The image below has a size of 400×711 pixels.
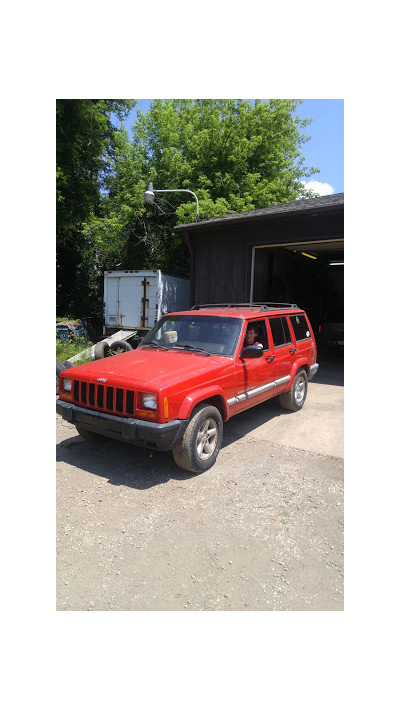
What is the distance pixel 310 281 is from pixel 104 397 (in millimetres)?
13091

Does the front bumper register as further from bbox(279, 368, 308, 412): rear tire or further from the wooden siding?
the wooden siding

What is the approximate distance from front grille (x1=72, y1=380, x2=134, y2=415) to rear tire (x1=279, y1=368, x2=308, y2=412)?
334 centimetres

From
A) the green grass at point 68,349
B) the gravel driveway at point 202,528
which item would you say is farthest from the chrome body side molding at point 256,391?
the green grass at point 68,349

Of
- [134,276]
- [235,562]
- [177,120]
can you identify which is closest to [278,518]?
[235,562]

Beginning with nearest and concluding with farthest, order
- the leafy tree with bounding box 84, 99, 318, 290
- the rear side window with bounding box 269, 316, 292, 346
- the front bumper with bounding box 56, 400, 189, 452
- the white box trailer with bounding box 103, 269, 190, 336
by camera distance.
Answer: the front bumper with bounding box 56, 400, 189, 452 < the rear side window with bounding box 269, 316, 292, 346 < the white box trailer with bounding box 103, 269, 190, 336 < the leafy tree with bounding box 84, 99, 318, 290

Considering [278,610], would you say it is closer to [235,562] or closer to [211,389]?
[235,562]

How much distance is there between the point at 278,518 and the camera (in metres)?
3.33

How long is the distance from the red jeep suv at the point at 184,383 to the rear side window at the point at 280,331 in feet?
0.06

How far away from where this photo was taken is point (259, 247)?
1054 centimetres

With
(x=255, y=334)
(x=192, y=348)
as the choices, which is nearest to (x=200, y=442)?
(x=192, y=348)

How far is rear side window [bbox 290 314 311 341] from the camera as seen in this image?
647cm

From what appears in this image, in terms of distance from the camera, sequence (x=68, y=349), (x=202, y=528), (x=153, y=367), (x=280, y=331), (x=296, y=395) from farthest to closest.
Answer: (x=68, y=349) → (x=296, y=395) → (x=280, y=331) → (x=153, y=367) → (x=202, y=528)

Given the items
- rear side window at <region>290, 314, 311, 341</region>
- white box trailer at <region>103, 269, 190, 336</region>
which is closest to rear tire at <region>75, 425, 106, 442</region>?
rear side window at <region>290, 314, 311, 341</region>

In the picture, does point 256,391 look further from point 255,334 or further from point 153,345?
point 153,345
